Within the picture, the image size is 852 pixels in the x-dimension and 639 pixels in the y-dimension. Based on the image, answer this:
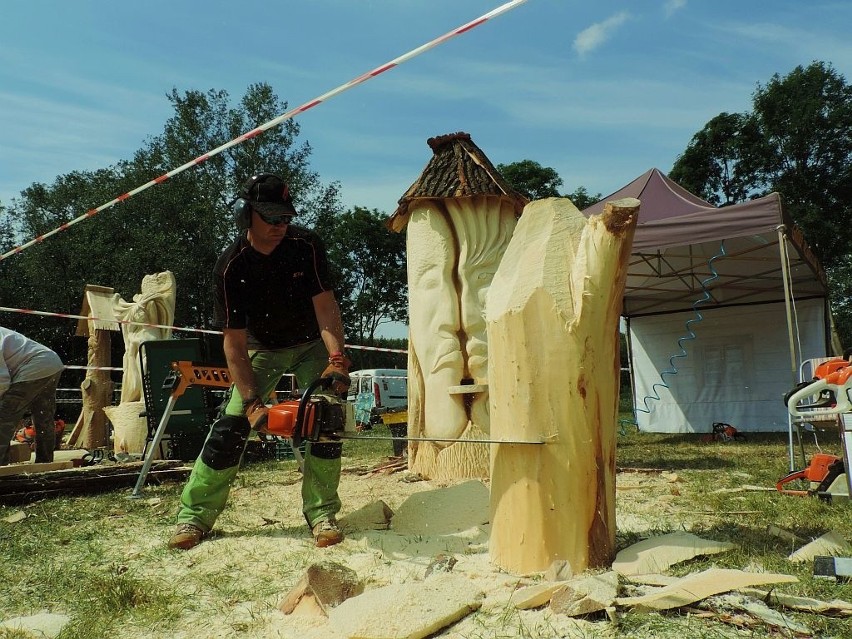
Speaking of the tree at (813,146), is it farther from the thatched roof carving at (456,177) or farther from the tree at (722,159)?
the thatched roof carving at (456,177)

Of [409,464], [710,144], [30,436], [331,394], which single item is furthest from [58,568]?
[710,144]

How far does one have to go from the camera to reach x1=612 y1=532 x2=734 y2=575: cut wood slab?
7.51ft

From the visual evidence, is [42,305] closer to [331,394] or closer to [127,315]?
[127,315]

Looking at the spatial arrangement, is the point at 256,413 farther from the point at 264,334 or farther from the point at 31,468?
the point at 31,468

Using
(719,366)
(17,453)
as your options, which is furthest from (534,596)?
(719,366)

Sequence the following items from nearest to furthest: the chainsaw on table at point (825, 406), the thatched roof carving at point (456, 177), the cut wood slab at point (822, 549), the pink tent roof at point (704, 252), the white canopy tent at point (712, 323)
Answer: the cut wood slab at point (822, 549), the chainsaw on table at point (825, 406), the thatched roof carving at point (456, 177), the pink tent roof at point (704, 252), the white canopy tent at point (712, 323)

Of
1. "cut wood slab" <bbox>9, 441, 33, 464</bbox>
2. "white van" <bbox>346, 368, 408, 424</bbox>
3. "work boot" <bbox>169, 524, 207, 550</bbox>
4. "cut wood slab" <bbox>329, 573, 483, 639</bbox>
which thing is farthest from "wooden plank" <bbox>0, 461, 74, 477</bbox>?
"white van" <bbox>346, 368, 408, 424</bbox>

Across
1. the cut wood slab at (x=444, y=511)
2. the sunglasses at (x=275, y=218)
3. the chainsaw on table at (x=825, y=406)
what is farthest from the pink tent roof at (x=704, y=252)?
the sunglasses at (x=275, y=218)

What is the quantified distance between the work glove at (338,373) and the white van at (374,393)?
1112 centimetres

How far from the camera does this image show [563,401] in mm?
2291

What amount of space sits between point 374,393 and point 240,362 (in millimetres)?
14055

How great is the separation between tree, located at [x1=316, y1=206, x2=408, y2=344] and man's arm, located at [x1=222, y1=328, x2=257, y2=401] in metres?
23.1

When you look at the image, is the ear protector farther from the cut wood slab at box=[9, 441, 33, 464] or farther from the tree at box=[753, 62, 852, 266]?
the tree at box=[753, 62, 852, 266]

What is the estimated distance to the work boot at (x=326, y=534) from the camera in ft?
9.65
